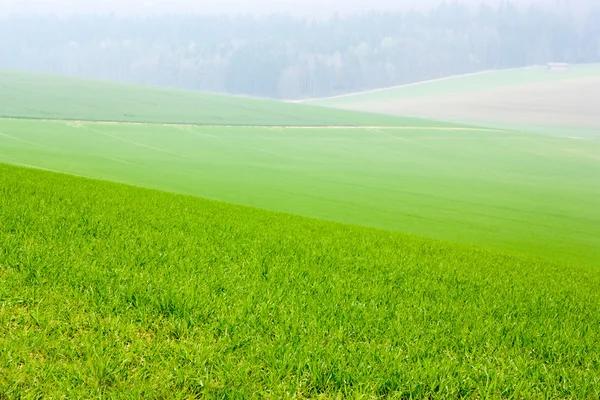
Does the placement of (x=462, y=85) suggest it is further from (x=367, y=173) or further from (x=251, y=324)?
(x=251, y=324)

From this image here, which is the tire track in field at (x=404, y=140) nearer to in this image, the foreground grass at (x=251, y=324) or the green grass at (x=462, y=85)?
the foreground grass at (x=251, y=324)

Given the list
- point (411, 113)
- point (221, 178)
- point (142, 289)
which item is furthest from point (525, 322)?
point (411, 113)

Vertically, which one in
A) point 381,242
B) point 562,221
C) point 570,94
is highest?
point 570,94

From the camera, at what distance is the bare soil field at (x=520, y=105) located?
14200cm

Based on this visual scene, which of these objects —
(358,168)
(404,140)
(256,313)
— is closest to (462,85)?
(404,140)

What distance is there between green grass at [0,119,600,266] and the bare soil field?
57037 millimetres

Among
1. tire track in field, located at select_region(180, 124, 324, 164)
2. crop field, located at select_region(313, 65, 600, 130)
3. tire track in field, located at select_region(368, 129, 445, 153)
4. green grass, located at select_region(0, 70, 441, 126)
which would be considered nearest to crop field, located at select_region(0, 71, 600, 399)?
tire track in field, located at select_region(180, 124, 324, 164)

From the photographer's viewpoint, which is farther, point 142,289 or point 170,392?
point 142,289

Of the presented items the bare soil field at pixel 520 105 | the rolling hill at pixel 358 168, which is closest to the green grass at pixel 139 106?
the rolling hill at pixel 358 168

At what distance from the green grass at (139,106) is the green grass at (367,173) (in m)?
7.56

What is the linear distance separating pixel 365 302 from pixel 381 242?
5.91 meters

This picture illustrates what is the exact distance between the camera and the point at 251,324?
15.4ft

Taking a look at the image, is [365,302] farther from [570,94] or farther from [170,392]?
[570,94]

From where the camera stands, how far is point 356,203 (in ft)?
120
